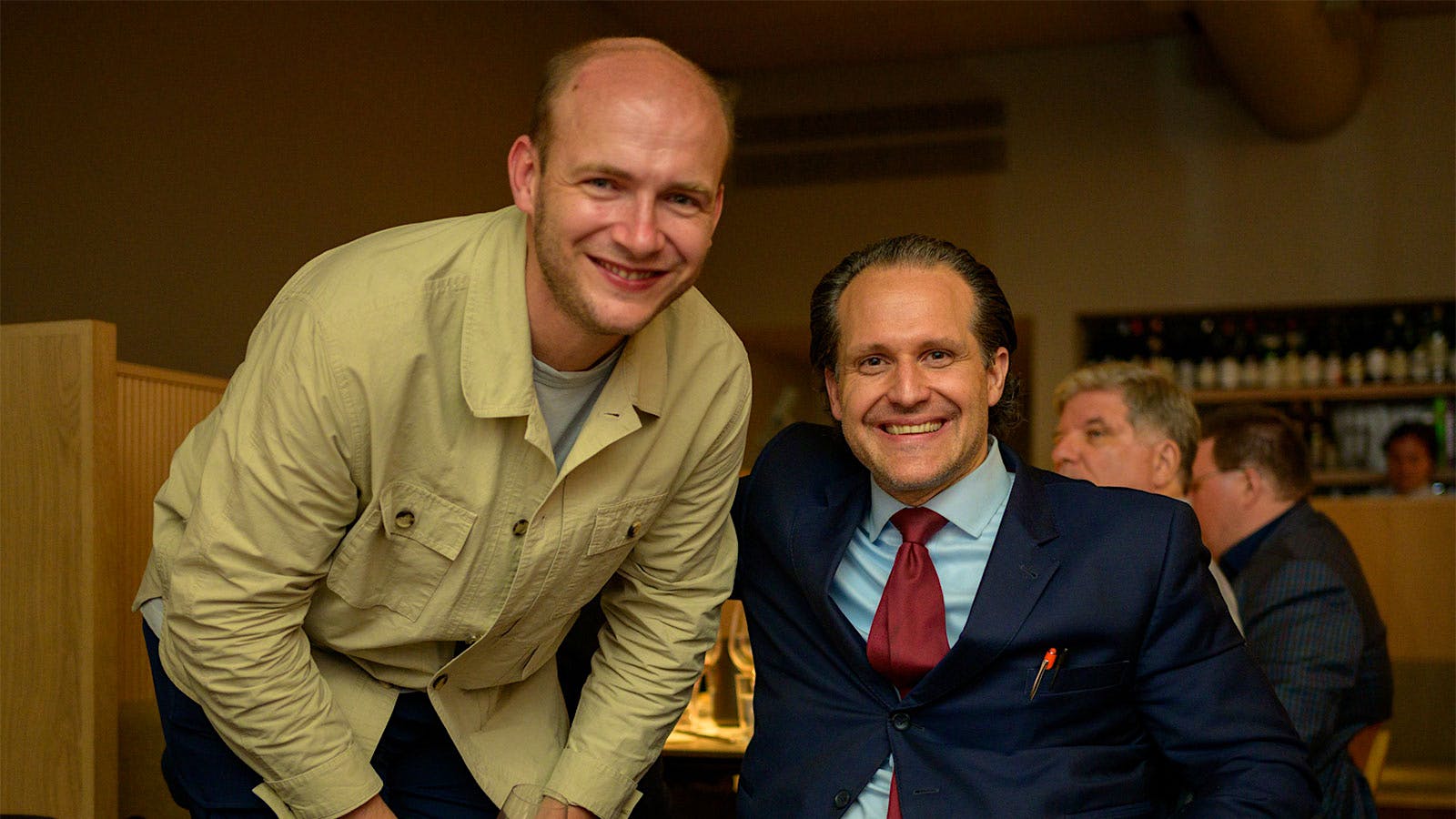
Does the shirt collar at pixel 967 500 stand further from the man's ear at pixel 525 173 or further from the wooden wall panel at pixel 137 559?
the wooden wall panel at pixel 137 559

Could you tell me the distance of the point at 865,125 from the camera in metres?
7.96

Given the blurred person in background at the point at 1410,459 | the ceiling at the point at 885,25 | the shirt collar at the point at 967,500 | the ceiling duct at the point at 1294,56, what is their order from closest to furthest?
the shirt collar at the point at 967,500 < the ceiling duct at the point at 1294,56 < the blurred person in background at the point at 1410,459 < the ceiling at the point at 885,25

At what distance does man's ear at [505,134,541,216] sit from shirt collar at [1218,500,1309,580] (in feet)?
7.41

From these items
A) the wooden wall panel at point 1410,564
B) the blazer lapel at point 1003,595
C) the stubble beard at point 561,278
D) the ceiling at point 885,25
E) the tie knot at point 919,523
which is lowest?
the wooden wall panel at point 1410,564

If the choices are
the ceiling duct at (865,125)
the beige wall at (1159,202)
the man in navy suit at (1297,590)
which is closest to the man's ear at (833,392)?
the man in navy suit at (1297,590)

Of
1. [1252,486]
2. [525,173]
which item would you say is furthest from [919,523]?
[1252,486]

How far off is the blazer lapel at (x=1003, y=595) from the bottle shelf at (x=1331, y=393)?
576cm

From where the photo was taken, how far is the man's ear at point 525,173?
1578 mm

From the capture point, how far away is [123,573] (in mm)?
2527

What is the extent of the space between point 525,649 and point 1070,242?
6.31 meters

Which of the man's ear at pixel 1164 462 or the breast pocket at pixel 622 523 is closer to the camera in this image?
the breast pocket at pixel 622 523

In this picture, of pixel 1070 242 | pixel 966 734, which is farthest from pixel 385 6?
pixel 966 734

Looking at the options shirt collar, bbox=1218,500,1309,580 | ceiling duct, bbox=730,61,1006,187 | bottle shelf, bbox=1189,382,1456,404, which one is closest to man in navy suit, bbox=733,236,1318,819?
shirt collar, bbox=1218,500,1309,580

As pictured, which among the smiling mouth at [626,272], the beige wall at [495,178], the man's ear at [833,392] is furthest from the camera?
the beige wall at [495,178]
